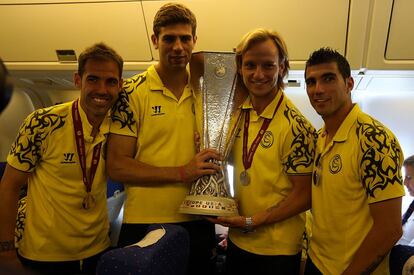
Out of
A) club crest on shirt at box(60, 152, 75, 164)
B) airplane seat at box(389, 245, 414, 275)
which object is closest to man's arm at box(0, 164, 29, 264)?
club crest on shirt at box(60, 152, 75, 164)

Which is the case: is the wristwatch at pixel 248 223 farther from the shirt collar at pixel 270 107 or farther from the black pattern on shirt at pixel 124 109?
the black pattern on shirt at pixel 124 109

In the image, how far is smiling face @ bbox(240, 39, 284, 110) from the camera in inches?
63.2

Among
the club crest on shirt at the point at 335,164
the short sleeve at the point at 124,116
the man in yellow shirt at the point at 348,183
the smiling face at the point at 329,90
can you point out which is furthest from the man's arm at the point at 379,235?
the short sleeve at the point at 124,116

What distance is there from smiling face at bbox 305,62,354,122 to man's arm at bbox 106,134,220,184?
1.66ft

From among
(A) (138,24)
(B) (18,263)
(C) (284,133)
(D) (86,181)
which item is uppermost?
(A) (138,24)

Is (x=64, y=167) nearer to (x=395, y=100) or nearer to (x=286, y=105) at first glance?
(x=286, y=105)

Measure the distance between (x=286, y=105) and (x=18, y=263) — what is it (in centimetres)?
146

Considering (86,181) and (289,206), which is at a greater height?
(86,181)

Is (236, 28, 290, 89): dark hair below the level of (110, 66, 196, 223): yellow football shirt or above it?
above

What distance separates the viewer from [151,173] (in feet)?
5.32

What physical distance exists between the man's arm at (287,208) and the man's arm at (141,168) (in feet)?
0.74

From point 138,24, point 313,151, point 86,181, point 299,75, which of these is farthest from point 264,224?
point 138,24

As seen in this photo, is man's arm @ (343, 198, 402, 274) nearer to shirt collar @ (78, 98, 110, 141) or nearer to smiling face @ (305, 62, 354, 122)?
smiling face @ (305, 62, 354, 122)

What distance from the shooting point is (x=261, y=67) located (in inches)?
63.2
